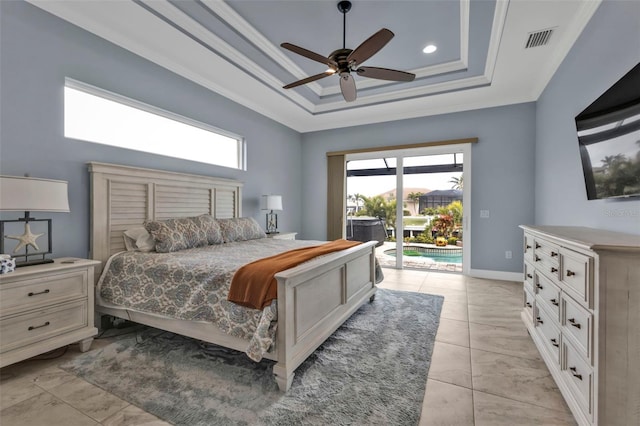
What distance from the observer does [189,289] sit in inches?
82.4

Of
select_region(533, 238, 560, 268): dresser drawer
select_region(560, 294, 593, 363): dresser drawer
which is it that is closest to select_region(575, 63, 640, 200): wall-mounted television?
select_region(533, 238, 560, 268): dresser drawer

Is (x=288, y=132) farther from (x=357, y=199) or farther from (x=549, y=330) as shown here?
(x=549, y=330)

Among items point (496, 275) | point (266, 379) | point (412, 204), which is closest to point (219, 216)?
point (266, 379)

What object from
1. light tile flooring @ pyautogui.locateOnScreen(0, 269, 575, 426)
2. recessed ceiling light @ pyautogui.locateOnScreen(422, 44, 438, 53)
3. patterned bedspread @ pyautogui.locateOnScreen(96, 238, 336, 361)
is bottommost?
light tile flooring @ pyautogui.locateOnScreen(0, 269, 575, 426)

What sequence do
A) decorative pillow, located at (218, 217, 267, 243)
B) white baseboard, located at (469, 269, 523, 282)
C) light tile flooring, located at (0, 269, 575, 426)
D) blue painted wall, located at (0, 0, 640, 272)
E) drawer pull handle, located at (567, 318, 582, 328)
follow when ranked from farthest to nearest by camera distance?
white baseboard, located at (469, 269, 523, 282)
decorative pillow, located at (218, 217, 267, 243)
blue painted wall, located at (0, 0, 640, 272)
light tile flooring, located at (0, 269, 575, 426)
drawer pull handle, located at (567, 318, 582, 328)

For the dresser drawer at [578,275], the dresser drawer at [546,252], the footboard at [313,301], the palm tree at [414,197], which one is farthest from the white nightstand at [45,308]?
the palm tree at [414,197]

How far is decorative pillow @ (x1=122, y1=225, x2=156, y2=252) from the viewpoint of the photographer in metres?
2.77

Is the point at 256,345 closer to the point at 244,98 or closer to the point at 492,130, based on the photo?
the point at 244,98

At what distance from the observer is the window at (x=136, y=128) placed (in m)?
Result: 2.67

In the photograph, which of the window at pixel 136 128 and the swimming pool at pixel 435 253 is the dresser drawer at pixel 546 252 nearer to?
the swimming pool at pixel 435 253

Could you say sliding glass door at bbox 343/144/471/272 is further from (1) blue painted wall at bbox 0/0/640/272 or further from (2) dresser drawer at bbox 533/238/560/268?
(2) dresser drawer at bbox 533/238/560/268

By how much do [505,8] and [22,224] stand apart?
4300mm

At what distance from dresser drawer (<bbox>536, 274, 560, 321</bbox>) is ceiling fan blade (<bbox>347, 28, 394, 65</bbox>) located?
1.97 metres

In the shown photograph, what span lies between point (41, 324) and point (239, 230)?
197 centimetres
